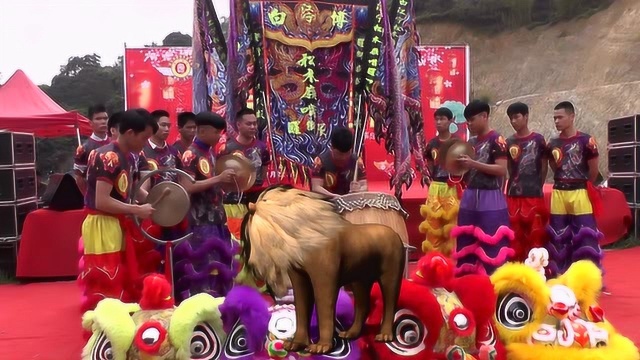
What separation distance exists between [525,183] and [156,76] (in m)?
5.85

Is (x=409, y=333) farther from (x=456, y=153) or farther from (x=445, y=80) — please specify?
(x=445, y=80)

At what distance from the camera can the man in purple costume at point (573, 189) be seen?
4.07 metres

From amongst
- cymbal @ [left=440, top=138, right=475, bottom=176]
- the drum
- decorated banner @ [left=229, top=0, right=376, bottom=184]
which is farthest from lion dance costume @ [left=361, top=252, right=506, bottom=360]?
decorated banner @ [left=229, top=0, right=376, bottom=184]

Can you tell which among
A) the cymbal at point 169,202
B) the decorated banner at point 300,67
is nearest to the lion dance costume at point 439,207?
the decorated banner at point 300,67

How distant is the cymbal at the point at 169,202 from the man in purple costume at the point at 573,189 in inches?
95.2

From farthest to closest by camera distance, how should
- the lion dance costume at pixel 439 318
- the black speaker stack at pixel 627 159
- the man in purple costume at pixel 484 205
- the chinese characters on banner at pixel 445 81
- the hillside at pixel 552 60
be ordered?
the hillside at pixel 552 60 → the chinese characters on banner at pixel 445 81 → the black speaker stack at pixel 627 159 → the man in purple costume at pixel 484 205 → the lion dance costume at pixel 439 318

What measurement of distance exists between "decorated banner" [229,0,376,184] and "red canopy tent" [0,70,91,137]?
359cm

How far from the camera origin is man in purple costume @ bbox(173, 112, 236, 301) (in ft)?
11.4

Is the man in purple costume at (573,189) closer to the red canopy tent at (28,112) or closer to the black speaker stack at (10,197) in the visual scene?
the black speaker stack at (10,197)

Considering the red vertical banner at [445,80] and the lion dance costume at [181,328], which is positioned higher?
the red vertical banner at [445,80]

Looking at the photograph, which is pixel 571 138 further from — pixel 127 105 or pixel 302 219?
pixel 127 105

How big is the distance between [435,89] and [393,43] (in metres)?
4.62

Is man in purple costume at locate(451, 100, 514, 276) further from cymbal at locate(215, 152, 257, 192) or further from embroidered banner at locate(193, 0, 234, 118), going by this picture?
embroidered banner at locate(193, 0, 234, 118)

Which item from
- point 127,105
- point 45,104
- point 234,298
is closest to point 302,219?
point 234,298
